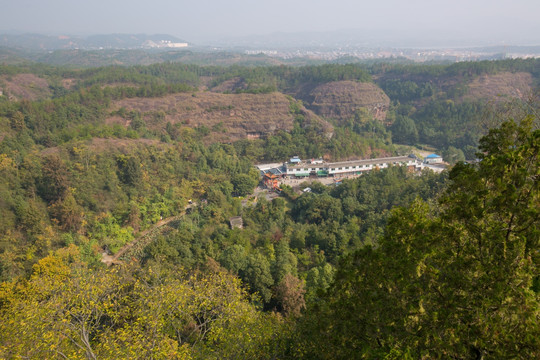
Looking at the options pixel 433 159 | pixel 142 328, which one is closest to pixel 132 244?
pixel 142 328

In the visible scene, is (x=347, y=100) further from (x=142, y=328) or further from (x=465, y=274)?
(x=465, y=274)

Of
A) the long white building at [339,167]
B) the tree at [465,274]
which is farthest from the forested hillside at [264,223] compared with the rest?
the long white building at [339,167]

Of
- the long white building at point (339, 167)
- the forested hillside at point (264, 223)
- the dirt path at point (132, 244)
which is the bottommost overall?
the dirt path at point (132, 244)

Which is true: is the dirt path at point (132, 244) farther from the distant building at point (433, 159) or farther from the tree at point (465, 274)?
the distant building at point (433, 159)

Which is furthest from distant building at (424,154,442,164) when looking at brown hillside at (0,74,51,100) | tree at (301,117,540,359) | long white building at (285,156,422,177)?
brown hillside at (0,74,51,100)

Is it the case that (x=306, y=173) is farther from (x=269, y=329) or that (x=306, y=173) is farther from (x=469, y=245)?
(x=469, y=245)

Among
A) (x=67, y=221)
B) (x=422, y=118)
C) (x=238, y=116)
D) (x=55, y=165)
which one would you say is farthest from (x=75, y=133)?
(x=422, y=118)
